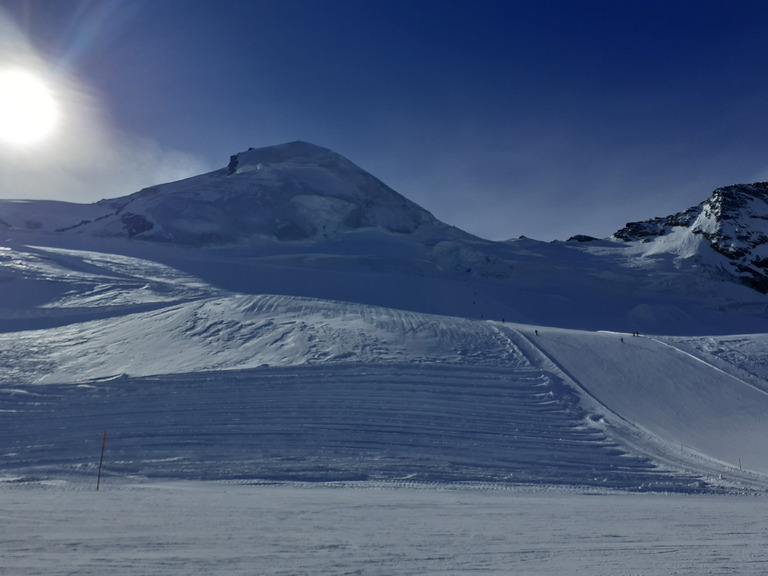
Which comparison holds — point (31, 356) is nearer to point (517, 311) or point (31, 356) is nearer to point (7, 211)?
point (517, 311)

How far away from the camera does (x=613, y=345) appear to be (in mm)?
17625

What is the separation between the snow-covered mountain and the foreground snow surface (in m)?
1.86

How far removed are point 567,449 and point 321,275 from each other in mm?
25997

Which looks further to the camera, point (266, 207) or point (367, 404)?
point (266, 207)

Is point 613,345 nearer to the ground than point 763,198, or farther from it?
nearer to the ground

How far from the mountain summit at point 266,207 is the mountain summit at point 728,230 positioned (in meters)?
25.3

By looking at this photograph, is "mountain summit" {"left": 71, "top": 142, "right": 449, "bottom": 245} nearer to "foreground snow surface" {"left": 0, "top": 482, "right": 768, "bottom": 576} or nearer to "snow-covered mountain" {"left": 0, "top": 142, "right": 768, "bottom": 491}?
"snow-covered mountain" {"left": 0, "top": 142, "right": 768, "bottom": 491}

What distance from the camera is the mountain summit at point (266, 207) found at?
48.0 meters

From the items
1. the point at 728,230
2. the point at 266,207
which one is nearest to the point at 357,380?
the point at 266,207

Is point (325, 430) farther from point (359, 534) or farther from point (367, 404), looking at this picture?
point (359, 534)

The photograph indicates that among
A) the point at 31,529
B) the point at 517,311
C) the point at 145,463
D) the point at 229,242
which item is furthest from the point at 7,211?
the point at 31,529

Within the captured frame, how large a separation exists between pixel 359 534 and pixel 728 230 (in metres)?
60.6

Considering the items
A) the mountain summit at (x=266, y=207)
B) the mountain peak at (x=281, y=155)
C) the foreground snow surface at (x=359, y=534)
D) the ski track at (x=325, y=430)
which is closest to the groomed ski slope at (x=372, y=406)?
the ski track at (x=325, y=430)

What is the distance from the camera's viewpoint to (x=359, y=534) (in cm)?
514
